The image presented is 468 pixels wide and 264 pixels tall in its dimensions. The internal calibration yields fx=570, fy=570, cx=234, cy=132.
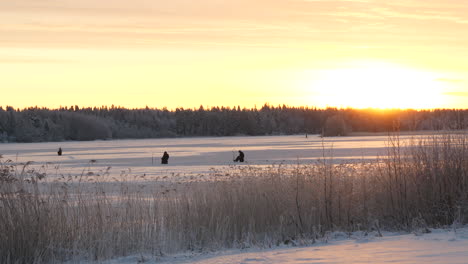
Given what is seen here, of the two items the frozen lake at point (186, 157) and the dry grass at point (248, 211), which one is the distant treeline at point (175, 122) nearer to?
the frozen lake at point (186, 157)

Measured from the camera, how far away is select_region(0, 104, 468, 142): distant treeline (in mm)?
122812

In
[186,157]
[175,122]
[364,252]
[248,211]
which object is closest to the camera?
[364,252]

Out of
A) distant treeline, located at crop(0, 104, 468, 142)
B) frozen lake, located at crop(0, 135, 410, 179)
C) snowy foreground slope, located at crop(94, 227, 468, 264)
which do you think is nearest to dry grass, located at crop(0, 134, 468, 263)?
snowy foreground slope, located at crop(94, 227, 468, 264)

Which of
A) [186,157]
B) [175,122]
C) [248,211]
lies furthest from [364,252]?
[175,122]

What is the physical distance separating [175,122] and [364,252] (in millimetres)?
152127

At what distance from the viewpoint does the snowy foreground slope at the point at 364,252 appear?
28.0ft

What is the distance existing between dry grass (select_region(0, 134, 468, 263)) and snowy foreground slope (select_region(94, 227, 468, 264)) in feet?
2.19

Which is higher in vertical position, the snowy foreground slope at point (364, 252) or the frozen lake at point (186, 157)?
the frozen lake at point (186, 157)

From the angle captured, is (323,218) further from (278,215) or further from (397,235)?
(397,235)

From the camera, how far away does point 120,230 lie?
11.4 m

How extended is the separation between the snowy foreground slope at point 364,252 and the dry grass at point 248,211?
0.67m

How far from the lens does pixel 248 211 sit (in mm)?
12672

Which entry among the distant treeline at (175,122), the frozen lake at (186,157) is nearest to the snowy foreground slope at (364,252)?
the frozen lake at (186,157)

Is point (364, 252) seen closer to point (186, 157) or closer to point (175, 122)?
point (186, 157)
